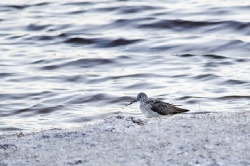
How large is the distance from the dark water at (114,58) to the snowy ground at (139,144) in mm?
4599

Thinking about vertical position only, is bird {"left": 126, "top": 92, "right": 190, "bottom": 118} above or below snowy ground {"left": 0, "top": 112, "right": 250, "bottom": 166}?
below

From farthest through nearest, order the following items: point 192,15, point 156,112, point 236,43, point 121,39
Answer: point 192,15 < point 121,39 < point 236,43 < point 156,112

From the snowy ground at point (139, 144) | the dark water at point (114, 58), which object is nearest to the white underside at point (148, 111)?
the dark water at point (114, 58)

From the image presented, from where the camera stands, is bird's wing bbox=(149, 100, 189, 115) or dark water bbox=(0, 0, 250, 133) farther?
dark water bbox=(0, 0, 250, 133)

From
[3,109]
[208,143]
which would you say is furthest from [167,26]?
Result: [208,143]

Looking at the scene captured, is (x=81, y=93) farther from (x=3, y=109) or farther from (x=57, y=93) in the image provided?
(x=3, y=109)

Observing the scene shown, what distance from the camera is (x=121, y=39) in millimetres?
20906

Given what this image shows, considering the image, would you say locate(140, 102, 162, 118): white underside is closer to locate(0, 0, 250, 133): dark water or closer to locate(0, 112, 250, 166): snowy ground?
locate(0, 0, 250, 133): dark water

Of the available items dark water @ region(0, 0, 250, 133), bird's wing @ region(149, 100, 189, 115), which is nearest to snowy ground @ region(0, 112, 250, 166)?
bird's wing @ region(149, 100, 189, 115)

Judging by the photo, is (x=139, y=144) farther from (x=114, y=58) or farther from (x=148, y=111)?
(x=114, y=58)

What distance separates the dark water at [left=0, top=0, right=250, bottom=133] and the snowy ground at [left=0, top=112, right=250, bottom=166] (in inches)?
181

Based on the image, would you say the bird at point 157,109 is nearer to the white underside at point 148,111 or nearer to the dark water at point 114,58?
the white underside at point 148,111

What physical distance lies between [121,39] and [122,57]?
6.25ft

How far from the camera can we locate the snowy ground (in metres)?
7.79
